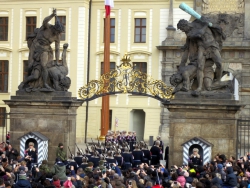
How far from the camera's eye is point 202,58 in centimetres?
2259

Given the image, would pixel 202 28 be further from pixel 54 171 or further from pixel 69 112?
pixel 54 171

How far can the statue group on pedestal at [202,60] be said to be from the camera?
2255cm

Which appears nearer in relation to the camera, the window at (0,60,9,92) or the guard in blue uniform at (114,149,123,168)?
the guard in blue uniform at (114,149,123,168)

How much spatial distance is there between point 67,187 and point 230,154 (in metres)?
7.20

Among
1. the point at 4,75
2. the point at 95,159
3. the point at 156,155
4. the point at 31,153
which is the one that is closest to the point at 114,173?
the point at 95,159

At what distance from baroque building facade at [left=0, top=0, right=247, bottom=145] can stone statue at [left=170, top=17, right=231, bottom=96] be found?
20433mm

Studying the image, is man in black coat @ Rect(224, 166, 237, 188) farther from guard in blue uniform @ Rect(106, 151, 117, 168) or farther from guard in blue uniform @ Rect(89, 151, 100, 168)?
guard in blue uniform @ Rect(89, 151, 100, 168)

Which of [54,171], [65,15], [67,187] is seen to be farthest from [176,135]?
[65,15]

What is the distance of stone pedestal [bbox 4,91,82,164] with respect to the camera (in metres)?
24.0

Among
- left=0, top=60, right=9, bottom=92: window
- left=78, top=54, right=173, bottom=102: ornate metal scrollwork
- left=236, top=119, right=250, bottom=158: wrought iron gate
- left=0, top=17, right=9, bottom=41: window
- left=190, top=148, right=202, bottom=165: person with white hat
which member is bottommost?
left=190, top=148, right=202, bottom=165: person with white hat

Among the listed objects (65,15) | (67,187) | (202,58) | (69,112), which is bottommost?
(67,187)

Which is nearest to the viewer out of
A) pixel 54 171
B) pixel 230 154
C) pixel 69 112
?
pixel 54 171

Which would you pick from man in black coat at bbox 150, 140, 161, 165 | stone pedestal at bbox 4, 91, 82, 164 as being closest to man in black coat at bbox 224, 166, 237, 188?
stone pedestal at bbox 4, 91, 82, 164

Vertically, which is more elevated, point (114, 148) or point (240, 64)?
point (240, 64)
